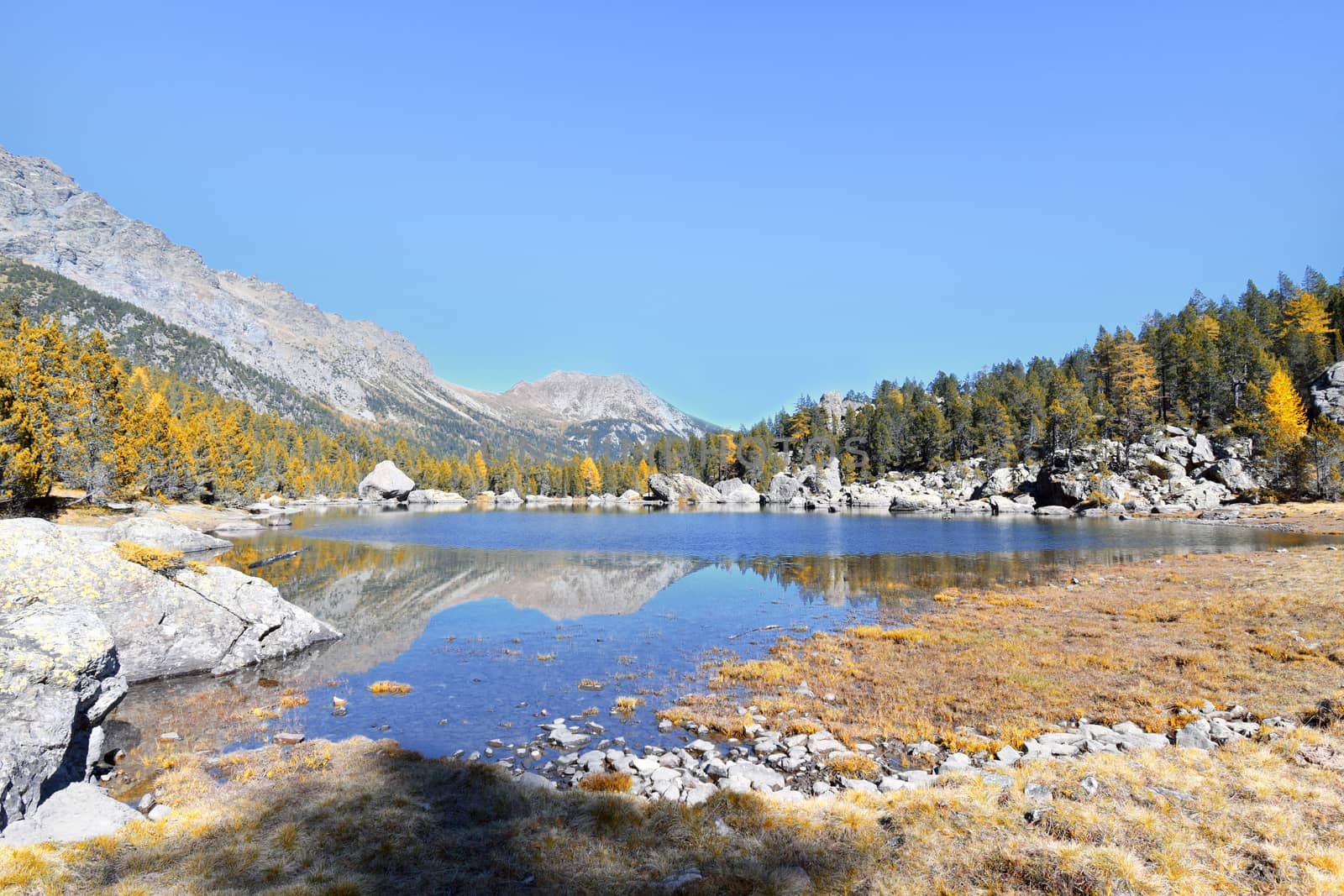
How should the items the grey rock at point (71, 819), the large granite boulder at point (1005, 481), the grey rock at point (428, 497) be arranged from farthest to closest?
the grey rock at point (428, 497) → the large granite boulder at point (1005, 481) → the grey rock at point (71, 819)

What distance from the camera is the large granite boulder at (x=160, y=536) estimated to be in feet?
138

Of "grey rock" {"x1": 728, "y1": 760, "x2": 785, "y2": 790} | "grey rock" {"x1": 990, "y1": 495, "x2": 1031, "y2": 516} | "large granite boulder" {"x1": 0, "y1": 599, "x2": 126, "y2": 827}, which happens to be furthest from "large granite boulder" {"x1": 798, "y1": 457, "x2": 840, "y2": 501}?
"large granite boulder" {"x1": 0, "y1": 599, "x2": 126, "y2": 827}

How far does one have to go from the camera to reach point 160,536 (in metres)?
44.4

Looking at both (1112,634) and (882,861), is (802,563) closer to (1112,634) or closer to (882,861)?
(1112,634)

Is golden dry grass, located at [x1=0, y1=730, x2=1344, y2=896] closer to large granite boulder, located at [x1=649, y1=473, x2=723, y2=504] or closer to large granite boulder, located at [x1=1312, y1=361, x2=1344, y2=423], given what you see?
large granite boulder, located at [x1=1312, y1=361, x2=1344, y2=423]

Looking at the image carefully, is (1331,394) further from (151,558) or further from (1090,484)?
(151,558)

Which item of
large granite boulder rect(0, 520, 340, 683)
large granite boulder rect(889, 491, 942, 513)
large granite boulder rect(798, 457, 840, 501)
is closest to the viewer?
large granite boulder rect(0, 520, 340, 683)

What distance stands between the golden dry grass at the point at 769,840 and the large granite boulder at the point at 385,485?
181 meters

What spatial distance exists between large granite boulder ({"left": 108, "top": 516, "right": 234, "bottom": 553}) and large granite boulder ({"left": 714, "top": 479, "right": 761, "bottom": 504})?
134074 mm

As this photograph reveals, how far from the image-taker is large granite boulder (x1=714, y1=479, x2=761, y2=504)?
563 feet

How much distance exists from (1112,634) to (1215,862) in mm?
19093

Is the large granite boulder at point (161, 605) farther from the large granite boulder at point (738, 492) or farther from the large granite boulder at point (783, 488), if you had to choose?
the large granite boulder at point (738, 492)

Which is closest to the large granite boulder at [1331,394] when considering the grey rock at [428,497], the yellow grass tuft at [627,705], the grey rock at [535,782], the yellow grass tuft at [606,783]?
the yellow grass tuft at [627,705]

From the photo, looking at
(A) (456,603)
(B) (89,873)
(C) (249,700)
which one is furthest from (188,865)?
(A) (456,603)
